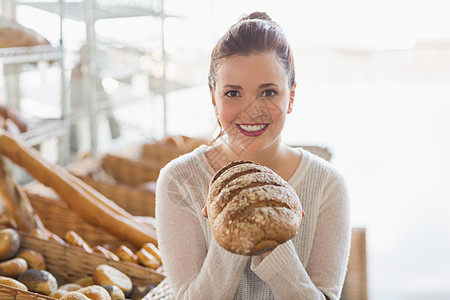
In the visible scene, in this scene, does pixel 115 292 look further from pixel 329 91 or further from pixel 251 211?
pixel 329 91

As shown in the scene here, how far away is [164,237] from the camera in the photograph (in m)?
0.98

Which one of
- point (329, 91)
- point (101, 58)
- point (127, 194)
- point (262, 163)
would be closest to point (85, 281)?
point (262, 163)

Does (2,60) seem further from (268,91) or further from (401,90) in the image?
(401,90)

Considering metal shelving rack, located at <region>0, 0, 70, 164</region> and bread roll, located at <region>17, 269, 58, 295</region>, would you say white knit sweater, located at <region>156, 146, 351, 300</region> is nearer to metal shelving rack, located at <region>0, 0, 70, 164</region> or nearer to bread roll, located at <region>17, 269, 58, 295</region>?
bread roll, located at <region>17, 269, 58, 295</region>

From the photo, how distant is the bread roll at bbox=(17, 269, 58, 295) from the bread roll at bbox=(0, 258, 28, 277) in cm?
3

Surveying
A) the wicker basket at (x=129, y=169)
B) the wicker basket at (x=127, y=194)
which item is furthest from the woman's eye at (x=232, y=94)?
the wicker basket at (x=129, y=169)

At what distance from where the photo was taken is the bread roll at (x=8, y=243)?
1.41 meters

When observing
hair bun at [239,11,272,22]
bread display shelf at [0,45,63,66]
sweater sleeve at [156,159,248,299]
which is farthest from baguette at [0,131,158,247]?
hair bun at [239,11,272,22]

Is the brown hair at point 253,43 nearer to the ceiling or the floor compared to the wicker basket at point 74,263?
nearer to the ceiling

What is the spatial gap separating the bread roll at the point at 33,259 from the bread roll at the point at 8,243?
2cm

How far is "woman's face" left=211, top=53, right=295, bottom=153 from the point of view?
796 millimetres

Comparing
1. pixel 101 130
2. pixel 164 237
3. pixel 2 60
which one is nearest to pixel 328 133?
pixel 101 130

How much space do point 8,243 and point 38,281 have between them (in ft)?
0.63

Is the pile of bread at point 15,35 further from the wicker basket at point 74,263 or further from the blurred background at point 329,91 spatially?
the wicker basket at point 74,263
